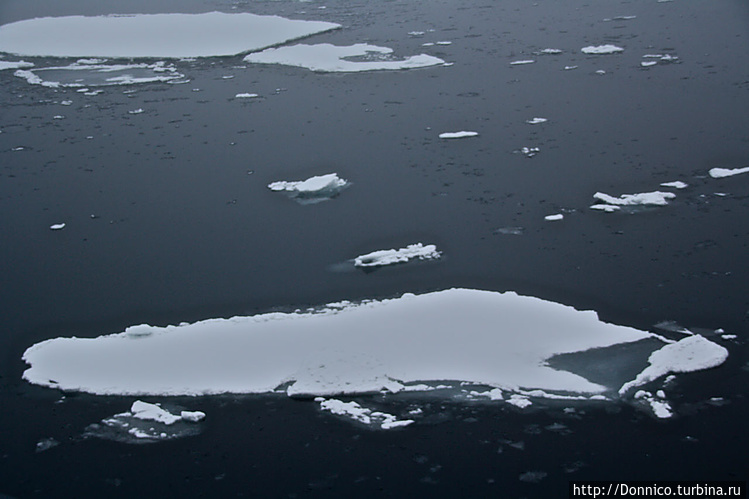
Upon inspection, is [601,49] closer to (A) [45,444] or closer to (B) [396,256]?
(B) [396,256]

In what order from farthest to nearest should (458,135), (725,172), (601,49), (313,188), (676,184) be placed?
(601,49), (458,135), (313,188), (725,172), (676,184)

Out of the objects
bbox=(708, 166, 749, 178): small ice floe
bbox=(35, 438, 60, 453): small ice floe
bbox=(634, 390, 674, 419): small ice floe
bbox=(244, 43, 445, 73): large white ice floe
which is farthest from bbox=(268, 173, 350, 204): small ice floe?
bbox=(244, 43, 445, 73): large white ice floe

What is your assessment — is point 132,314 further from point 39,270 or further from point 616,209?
point 616,209

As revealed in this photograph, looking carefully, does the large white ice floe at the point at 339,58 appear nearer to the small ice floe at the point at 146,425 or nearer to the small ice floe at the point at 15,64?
the small ice floe at the point at 15,64

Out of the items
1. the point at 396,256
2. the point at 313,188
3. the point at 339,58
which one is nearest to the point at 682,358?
the point at 396,256

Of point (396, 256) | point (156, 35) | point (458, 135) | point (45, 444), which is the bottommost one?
point (45, 444)

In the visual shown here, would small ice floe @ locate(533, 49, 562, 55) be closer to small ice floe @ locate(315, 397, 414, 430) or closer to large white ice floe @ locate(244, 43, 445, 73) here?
large white ice floe @ locate(244, 43, 445, 73)

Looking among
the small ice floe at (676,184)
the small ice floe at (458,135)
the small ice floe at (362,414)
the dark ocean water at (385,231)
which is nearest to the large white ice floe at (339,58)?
the dark ocean water at (385,231)
